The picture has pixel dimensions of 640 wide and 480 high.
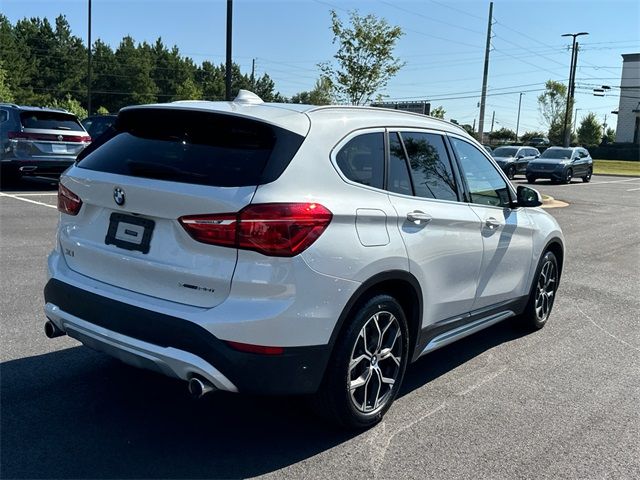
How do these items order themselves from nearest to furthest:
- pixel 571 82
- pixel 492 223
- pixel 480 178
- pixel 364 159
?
pixel 364 159
pixel 492 223
pixel 480 178
pixel 571 82

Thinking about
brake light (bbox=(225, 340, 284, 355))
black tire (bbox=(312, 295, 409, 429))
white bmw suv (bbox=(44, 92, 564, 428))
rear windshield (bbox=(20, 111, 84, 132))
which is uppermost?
rear windshield (bbox=(20, 111, 84, 132))

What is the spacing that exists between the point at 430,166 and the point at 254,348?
192 cm

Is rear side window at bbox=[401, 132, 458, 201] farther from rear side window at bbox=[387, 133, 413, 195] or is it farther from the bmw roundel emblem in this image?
the bmw roundel emblem

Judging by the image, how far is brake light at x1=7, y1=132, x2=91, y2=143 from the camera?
1367 cm

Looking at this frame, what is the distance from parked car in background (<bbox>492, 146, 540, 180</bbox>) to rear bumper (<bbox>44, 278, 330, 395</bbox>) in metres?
29.6

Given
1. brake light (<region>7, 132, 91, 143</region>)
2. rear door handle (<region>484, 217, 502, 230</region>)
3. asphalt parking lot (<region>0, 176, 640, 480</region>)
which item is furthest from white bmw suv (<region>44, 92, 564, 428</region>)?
brake light (<region>7, 132, 91, 143</region>)

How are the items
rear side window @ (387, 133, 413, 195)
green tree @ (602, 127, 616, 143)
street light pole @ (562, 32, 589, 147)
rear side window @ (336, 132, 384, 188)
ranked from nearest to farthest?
rear side window @ (336, 132, 384, 188) → rear side window @ (387, 133, 413, 195) → street light pole @ (562, 32, 589, 147) → green tree @ (602, 127, 616, 143)

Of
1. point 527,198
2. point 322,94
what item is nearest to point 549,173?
point 322,94

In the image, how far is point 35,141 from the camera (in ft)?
45.6

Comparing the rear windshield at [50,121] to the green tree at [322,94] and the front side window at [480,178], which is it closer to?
the green tree at [322,94]

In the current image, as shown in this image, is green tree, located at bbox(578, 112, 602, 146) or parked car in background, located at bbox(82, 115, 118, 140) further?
green tree, located at bbox(578, 112, 602, 146)

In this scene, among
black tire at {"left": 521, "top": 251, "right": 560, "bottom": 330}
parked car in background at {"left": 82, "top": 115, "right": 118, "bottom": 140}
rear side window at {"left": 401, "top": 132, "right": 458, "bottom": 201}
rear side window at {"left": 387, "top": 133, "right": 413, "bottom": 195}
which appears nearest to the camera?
rear side window at {"left": 387, "top": 133, "right": 413, "bottom": 195}

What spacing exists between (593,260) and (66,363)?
26.6 ft

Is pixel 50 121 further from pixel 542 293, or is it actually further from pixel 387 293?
pixel 387 293
